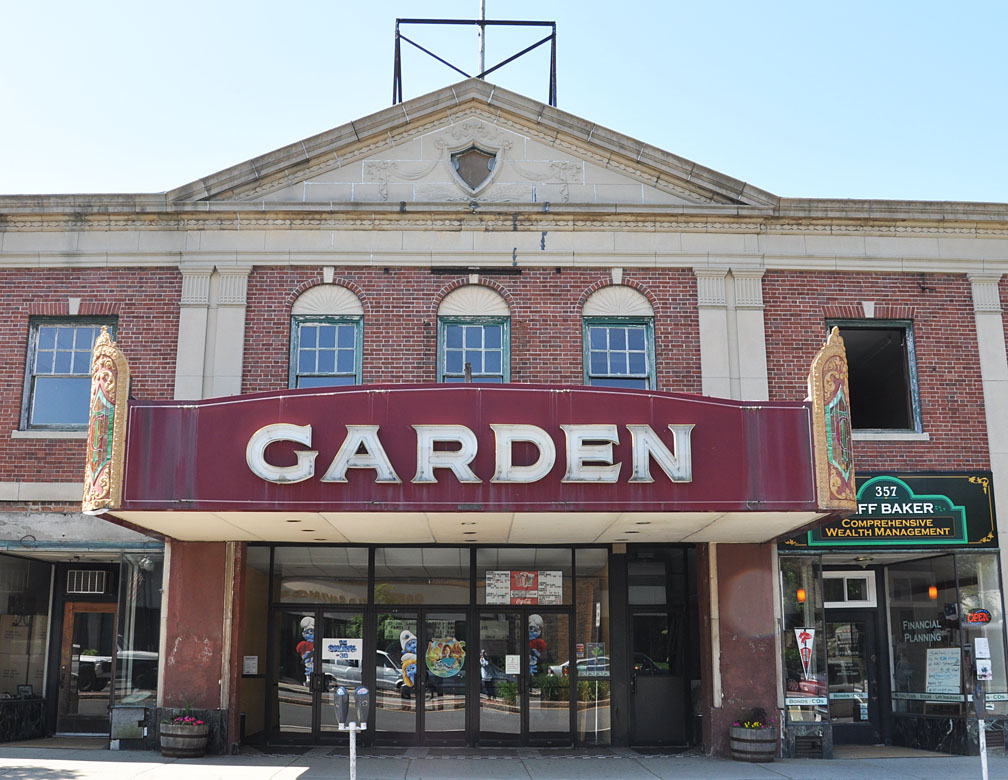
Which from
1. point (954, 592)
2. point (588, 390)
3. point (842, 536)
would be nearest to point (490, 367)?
point (588, 390)

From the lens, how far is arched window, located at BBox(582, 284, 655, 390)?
A: 16969 millimetres

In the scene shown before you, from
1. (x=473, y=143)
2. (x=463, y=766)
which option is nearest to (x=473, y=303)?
(x=473, y=143)

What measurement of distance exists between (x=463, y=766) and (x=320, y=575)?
394 cm

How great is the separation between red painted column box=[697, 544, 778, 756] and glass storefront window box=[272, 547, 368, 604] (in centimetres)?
548

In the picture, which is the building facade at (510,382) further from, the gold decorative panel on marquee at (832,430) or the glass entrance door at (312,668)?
the gold decorative panel on marquee at (832,430)

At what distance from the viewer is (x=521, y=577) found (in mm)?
16797

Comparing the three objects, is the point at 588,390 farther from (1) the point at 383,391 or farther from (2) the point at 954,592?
(2) the point at 954,592

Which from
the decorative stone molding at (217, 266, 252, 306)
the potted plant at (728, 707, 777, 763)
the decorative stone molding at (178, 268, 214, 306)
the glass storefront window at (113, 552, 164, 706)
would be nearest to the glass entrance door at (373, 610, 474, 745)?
the glass storefront window at (113, 552, 164, 706)

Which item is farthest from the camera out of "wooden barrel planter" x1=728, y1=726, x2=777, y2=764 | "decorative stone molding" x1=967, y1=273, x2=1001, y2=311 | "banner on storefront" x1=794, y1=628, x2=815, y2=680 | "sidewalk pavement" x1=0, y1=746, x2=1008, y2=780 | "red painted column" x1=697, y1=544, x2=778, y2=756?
"decorative stone molding" x1=967, y1=273, x2=1001, y2=311

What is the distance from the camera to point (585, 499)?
43.3 ft

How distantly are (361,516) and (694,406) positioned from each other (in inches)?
180

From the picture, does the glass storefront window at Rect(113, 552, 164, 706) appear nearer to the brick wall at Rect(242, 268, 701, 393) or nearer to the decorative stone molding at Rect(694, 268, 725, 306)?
the brick wall at Rect(242, 268, 701, 393)

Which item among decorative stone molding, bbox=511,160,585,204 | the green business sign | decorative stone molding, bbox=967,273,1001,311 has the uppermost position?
decorative stone molding, bbox=511,160,585,204

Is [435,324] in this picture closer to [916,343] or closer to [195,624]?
[195,624]
